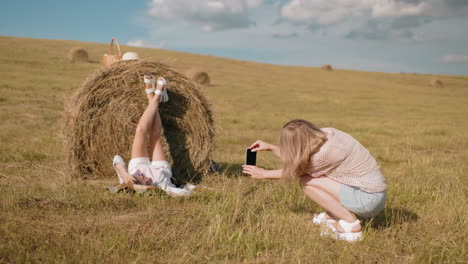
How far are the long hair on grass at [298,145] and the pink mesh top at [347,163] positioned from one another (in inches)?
2.7

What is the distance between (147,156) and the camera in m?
4.87

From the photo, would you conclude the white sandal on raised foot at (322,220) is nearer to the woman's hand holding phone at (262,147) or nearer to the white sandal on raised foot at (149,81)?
the woman's hand holding phone at (262,147)

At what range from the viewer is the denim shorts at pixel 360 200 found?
322 centimetres

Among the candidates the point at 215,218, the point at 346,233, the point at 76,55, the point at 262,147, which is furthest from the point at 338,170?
the point at 76,55

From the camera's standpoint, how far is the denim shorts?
3.22 meters

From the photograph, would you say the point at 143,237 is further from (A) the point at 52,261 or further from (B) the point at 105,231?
(A) the point at 52,261

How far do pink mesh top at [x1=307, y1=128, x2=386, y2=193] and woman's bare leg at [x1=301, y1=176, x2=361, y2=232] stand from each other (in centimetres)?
9

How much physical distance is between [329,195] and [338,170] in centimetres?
24

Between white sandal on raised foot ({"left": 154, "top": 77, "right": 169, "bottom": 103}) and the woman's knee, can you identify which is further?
white sandal on raised foot ({"left": 154, "top": 77, "right": 169, "bottom": 103})

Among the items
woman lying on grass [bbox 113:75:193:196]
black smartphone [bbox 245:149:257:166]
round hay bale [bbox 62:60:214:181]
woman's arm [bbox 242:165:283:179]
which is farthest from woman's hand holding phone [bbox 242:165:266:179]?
round hay bale [bbox 62:60:214:181]

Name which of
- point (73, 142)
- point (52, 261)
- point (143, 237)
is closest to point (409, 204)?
point (143, 237)

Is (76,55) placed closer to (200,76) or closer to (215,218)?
(200,76)

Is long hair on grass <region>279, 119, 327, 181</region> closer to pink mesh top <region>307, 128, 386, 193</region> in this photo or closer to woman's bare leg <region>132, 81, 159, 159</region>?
pink mesh top <region>307, 128, 386, 193</region>

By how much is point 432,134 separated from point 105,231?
9336 mm
